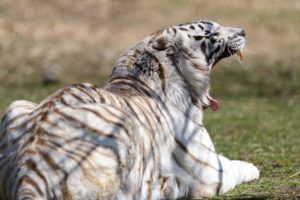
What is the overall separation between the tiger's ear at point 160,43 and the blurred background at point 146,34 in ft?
9.39

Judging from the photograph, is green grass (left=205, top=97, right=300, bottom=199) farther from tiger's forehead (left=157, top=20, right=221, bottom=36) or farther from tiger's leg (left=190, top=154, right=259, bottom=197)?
tiger's forehead (left=157, top=20, right=221, bottom=36)

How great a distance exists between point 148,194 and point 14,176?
3.08 feet

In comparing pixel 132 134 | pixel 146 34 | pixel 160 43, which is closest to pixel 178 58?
pixel 160 43

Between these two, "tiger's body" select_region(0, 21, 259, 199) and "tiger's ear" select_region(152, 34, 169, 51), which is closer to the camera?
"tiger's body" select_region(0, 21, 259, 199)

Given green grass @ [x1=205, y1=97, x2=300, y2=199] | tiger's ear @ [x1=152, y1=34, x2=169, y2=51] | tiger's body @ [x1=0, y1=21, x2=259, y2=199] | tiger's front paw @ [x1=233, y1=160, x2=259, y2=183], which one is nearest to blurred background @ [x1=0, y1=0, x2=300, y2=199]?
green grass @ [x1=205, y1=97, x2=300, y2=199]

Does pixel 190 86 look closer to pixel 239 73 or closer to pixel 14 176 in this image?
pixel 14 176

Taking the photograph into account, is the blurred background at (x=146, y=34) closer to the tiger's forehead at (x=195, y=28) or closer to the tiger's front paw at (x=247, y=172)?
the tiger's front paw at (x=247, y=172)

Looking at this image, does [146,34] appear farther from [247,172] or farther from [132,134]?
[132,134]

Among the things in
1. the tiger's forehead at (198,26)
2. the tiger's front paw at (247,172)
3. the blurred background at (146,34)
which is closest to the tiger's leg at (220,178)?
the tiger's front paw at (247,172)

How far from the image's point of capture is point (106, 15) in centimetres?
1950

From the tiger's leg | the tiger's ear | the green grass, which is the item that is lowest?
the green grass

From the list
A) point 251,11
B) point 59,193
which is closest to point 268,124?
point 59,193

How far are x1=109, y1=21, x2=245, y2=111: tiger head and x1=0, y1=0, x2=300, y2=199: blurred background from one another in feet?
8.44

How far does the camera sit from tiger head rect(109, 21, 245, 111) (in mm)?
5352
